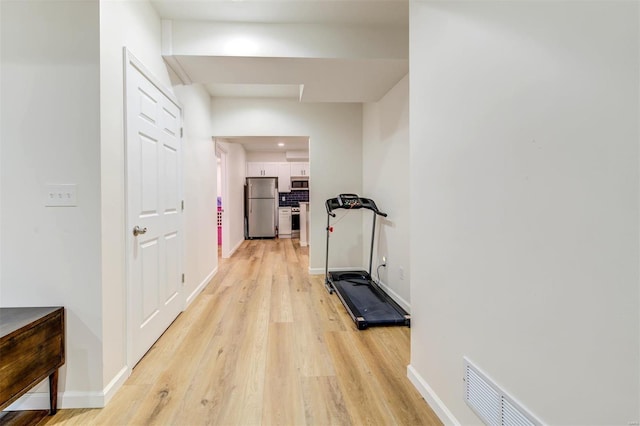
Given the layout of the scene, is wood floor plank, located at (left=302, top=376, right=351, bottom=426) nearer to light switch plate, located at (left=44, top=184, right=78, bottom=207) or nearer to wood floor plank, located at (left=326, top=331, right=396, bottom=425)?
wood floor plank, located at (left=326, top=331, right=396, bottom=425)

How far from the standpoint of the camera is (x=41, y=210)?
4.57 feet

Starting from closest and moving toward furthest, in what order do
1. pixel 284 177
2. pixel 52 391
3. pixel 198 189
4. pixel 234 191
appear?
pixel 52 391, pixel 198 189, pixel 234 191, pixel 284 177

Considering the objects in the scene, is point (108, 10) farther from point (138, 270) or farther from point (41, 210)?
point (138, 270)

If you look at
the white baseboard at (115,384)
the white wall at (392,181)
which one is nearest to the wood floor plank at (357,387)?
the white wall at (392,181)

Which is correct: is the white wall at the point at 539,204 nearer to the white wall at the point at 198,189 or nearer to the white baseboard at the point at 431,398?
the white baseboard at the point at 431,398

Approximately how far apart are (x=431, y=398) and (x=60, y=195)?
2.19m

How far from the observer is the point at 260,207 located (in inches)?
297

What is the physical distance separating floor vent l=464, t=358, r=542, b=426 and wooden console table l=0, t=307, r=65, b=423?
1914 mm

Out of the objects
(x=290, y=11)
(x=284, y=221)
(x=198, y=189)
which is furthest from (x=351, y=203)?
(x=284, y=221)

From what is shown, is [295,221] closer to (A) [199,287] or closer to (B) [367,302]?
(A) [199,287]

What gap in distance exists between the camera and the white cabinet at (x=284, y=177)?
7.95 meters

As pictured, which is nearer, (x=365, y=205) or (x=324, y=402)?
(x=324, y=402)

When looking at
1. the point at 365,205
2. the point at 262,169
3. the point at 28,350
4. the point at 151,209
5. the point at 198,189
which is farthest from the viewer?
the point at 262,169

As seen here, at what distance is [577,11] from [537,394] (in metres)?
1.10
